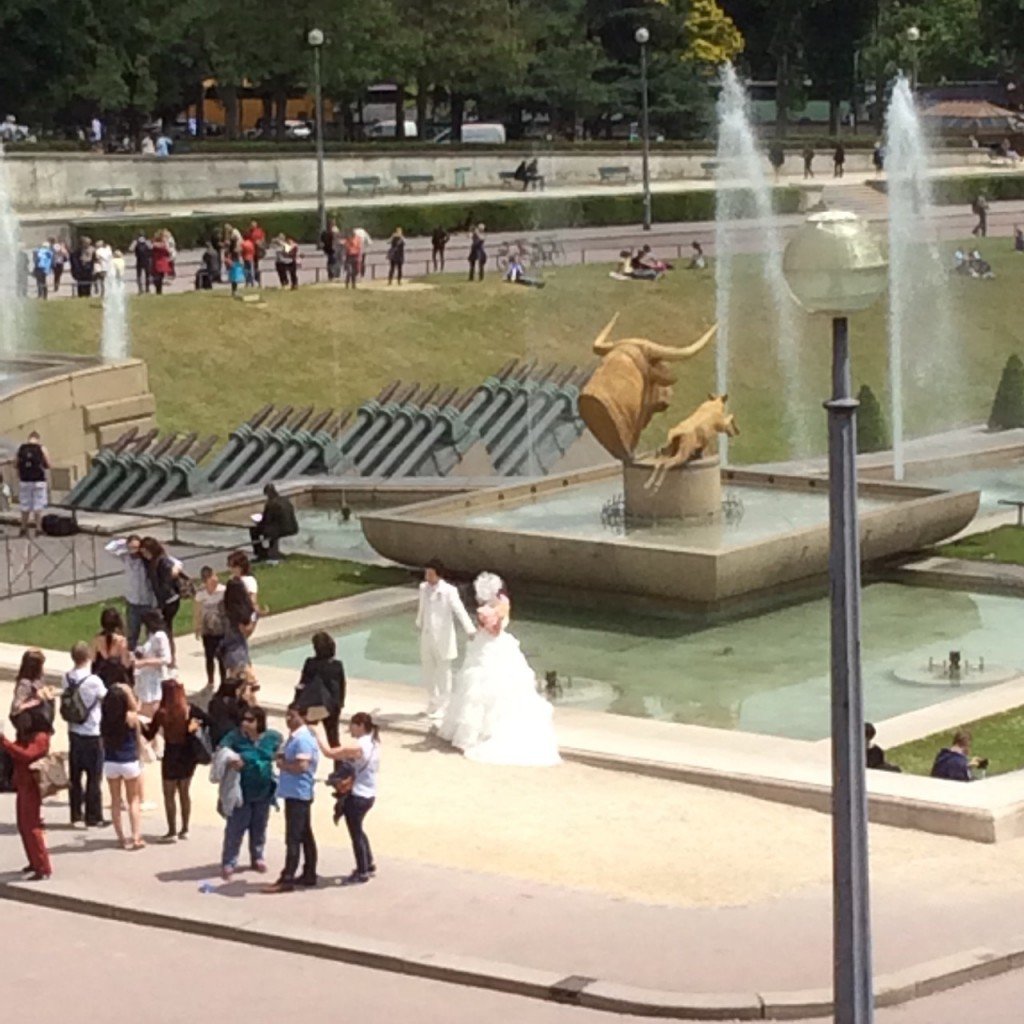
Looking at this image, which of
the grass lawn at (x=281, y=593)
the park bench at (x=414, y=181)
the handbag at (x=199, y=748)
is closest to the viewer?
the handbag at (x=199, y=748)

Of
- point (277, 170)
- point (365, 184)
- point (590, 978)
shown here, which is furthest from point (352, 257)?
point (590, 978)

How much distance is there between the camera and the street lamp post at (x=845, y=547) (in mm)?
12688

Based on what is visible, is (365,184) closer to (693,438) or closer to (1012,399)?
(1012,399)

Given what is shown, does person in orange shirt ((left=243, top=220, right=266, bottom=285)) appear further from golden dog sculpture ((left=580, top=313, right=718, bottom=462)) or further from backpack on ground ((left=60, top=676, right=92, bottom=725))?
backpack on ground ((left=60, top=676, right=92, bottom=725))

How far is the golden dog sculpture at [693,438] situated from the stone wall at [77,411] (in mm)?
11754

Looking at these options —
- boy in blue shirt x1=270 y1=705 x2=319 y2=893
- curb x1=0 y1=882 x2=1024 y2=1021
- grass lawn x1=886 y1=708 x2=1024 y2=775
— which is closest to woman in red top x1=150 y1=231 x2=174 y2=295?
grass lawn x1=886 y1=708 x2=1024 y2=775

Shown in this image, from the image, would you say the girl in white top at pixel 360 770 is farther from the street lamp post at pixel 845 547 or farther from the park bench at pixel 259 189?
the park bench at pixel 259 189

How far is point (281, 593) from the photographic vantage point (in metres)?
30.1

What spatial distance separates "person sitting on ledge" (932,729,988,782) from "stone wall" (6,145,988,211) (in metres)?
51.4

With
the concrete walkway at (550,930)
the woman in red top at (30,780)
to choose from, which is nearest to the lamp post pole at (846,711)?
the concrete walkway at (550,930)

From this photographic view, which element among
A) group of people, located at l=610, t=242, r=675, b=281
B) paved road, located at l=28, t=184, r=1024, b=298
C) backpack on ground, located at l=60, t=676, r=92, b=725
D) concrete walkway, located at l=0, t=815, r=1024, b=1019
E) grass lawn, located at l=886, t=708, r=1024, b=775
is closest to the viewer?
concrete walkway, located at l=0, t=815, r=1024, b=1019

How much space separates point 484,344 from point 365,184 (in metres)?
22.4

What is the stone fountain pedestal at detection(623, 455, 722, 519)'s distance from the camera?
100 ft

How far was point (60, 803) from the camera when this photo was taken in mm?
21250
